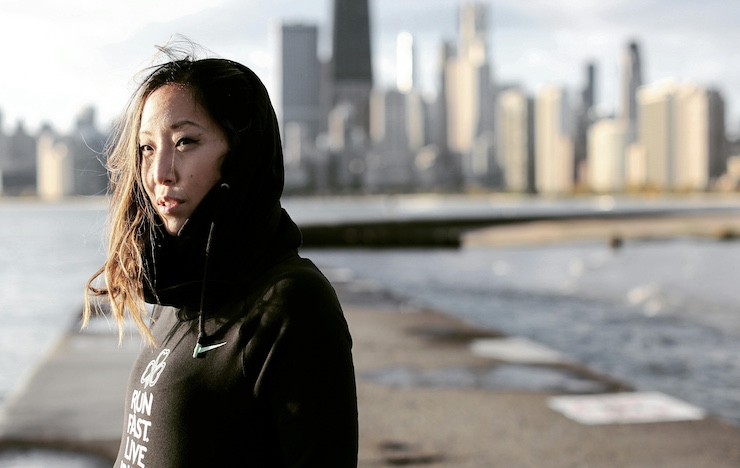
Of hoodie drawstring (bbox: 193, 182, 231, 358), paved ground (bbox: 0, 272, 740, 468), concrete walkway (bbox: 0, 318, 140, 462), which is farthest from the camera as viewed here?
concrete walkway (bbox: 0, 318, 140, 462)

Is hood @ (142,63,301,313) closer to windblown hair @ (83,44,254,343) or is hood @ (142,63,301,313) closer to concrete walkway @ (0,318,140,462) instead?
windblown hair @ (83,44,254,343)

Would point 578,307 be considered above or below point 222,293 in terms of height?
below

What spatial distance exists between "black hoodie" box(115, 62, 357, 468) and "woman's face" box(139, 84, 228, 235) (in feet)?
0.12

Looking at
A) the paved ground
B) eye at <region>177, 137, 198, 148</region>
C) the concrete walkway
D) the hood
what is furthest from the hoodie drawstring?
the concrete walkway

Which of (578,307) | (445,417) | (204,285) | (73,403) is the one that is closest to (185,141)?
(204,285)

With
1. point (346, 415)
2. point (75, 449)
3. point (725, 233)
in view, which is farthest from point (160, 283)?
point (725, 233)

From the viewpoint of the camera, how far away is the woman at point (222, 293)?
166 centimetres

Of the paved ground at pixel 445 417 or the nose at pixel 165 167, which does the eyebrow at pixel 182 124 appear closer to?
the nose at pixel 165 167

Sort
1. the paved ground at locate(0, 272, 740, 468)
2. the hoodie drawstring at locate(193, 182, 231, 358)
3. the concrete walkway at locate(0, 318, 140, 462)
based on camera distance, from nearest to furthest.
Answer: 1. the hoodie drawstring at locate(193, 182, 231, 358)
2. the paved ground at locate(0, 272, 740, 468)
3. the concrete walkway at locate(0, 318, 140, 462)

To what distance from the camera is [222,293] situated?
186cm

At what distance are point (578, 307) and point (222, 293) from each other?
2017 cm

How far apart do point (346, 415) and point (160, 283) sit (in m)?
0.53

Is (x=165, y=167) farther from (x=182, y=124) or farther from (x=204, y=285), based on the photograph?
(x=204, y=285)

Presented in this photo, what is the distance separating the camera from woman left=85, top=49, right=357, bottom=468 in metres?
1.66
